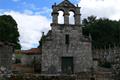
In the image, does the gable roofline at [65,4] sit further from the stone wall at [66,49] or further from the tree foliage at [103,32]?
the tree foliage at [103,32]

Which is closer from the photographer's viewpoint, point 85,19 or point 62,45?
point 62,45

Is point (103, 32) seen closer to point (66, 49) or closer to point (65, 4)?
point (65, 4)

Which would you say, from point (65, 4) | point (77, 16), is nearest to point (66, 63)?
point (77, 16)

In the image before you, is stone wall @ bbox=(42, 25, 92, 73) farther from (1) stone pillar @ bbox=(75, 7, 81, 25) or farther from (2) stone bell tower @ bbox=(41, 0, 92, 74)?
(1) stone pillar @ bbox=(75, 7, 81, 25)

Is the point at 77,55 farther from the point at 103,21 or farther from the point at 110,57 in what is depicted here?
the point at 103,21

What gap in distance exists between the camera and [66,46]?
32906 millimetres

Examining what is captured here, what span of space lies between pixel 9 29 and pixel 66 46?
73.1ft

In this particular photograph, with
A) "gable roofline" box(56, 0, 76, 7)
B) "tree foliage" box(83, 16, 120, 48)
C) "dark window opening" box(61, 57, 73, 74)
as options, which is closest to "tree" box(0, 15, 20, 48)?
"tree foliage" box(83, 16, 120, 48)

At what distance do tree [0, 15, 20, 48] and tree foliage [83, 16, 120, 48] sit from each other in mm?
15506

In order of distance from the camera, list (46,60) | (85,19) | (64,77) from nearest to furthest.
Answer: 1. (64,77)
2. (46,60)
3. (85,19)

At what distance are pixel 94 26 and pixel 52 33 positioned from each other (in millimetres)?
28580

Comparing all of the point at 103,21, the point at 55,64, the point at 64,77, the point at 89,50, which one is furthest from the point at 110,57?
the point at 64,77

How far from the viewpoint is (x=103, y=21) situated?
62000 mm

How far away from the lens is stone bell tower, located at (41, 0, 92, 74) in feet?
106
